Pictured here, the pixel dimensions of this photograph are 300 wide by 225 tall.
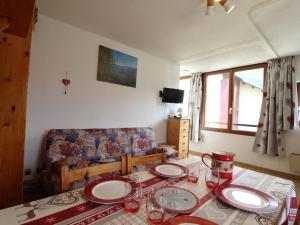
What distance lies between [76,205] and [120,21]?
230 centimetres

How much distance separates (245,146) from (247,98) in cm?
115

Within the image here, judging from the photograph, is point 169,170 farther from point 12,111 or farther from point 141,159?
point 12,111

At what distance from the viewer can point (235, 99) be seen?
4.07m

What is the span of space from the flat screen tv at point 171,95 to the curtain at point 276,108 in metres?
1.74

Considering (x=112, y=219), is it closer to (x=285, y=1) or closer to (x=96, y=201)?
(x=96, y=201)

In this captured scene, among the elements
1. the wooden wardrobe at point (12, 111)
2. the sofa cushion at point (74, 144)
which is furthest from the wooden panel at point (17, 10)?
the sofa cushion at point (74, 144)

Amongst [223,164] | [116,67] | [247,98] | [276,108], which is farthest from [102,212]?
→ [247,98]

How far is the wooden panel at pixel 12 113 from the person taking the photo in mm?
Answer: 1397

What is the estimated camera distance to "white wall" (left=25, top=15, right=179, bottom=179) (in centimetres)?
221

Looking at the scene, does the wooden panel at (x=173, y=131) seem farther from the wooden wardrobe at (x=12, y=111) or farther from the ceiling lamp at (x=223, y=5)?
the wooden wardrobe at (x=12, y=111)

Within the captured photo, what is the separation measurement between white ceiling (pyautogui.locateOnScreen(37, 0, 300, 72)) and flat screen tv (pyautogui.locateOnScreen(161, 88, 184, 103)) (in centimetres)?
87

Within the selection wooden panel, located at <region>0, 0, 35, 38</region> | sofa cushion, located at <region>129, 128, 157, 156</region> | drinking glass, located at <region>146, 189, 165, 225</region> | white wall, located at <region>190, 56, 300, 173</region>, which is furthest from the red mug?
white wall, located at <region>190, 56, 300, 173</region>

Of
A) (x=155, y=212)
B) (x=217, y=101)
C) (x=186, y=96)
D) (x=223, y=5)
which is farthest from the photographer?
(x=186, y=96)

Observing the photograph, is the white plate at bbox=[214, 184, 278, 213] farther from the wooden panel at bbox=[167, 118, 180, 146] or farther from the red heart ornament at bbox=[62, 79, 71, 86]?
the wooden panel at bbox=[167, 118, 180, 146]
